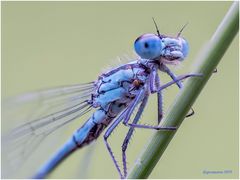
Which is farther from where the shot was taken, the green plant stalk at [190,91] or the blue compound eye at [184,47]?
the blue compound eye at [184,47]

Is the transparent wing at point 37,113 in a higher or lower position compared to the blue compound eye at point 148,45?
lower

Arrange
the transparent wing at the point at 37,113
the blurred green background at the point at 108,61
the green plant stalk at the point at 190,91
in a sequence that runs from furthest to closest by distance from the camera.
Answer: the blurred green background at the point at 108,61, the transparent wing at the point at 37,113, the green plant stalk at the point at 190,91

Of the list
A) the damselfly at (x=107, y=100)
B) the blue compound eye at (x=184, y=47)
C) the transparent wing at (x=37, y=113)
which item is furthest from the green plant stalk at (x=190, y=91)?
the transparent wing at (x=37, y=113)

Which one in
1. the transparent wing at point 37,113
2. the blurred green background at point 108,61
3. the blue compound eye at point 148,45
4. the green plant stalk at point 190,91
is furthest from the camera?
the blurred green background at point 108,61

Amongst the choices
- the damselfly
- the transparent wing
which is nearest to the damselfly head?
the damselfly

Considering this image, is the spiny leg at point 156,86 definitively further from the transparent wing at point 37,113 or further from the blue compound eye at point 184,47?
the transparent wing at point 37,113

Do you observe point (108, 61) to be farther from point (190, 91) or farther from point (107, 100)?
point (190, 91)

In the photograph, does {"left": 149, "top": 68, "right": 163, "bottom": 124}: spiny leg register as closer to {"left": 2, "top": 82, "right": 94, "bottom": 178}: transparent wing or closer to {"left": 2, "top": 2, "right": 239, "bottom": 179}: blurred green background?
{"left": 2, "top": 82, "right": 94, "bottom": 178}: transparent wing

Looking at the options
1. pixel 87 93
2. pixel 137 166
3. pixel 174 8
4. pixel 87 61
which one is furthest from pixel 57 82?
pixel 137 166
